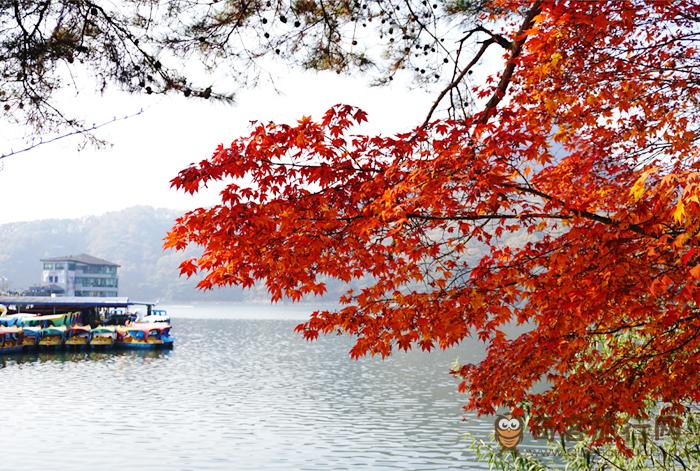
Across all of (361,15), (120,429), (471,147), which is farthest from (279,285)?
(120,429)

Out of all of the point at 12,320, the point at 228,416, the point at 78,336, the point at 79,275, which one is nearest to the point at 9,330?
the point at 12,320

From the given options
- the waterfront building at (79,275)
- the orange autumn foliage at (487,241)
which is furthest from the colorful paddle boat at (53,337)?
the waterfront building at (79,275)

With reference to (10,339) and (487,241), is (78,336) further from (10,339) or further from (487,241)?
(487,241)

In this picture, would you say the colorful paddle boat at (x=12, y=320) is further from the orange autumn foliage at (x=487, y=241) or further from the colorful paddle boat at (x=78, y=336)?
the orange autumn foliage at (x=487, y=241)

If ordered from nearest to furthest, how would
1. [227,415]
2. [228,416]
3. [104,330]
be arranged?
[228,416] → [227,415] → [104,330]

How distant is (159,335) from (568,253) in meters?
55.5

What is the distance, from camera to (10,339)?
5169 centimetres

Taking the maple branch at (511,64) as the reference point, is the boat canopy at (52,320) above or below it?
below

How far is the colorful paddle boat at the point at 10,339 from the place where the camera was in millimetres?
51250

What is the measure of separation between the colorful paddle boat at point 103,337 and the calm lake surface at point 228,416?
13.5ft

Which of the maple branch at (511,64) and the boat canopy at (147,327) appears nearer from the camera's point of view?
the maple branch at (511,64)

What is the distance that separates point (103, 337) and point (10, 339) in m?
7.03

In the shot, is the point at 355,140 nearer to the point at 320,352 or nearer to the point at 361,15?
the point at 361,15

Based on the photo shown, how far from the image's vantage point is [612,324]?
8719 millimetres
